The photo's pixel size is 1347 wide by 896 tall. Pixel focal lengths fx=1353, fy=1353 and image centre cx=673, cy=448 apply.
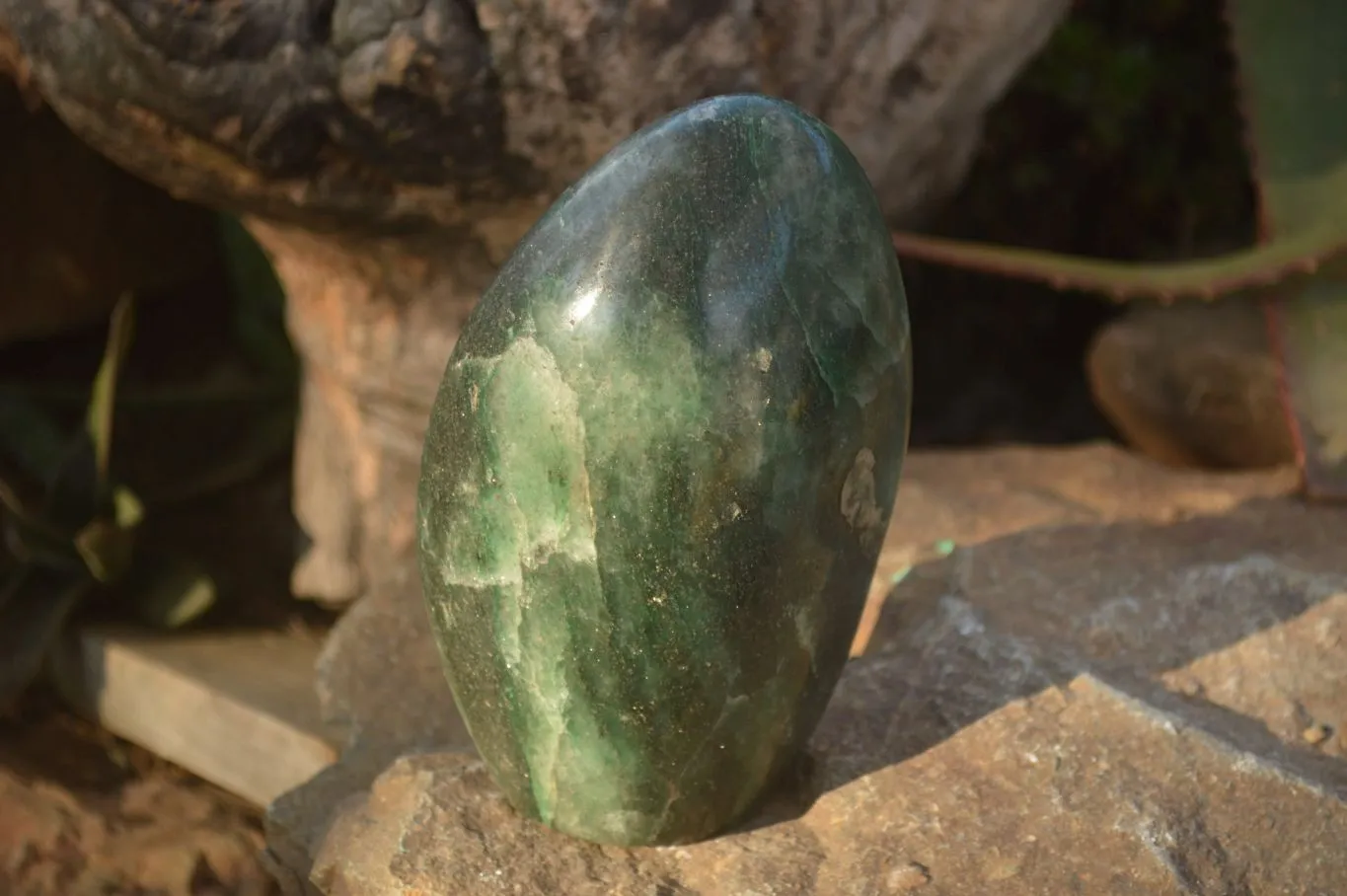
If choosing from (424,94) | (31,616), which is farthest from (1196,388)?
(31,616)

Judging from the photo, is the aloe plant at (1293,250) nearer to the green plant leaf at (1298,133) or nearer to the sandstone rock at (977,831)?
the green plant leaf at (1298,133)

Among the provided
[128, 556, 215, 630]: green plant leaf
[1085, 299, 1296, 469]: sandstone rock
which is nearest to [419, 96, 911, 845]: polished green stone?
[128, 556, 215, 630]: green plant leaf

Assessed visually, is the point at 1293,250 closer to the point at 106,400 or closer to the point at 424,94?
the point at 424,94

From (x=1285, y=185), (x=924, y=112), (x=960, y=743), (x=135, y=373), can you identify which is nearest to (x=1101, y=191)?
(x=1285, y=185)

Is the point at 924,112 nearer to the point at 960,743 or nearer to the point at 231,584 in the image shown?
the point at 960,743

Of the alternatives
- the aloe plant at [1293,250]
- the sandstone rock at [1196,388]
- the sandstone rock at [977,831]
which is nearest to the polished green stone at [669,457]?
the sandstone rock at [977,831]

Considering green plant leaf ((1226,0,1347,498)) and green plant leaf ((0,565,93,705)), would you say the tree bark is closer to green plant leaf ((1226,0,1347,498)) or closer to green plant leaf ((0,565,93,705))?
green plant leaf ((1226,0,1347,498))
